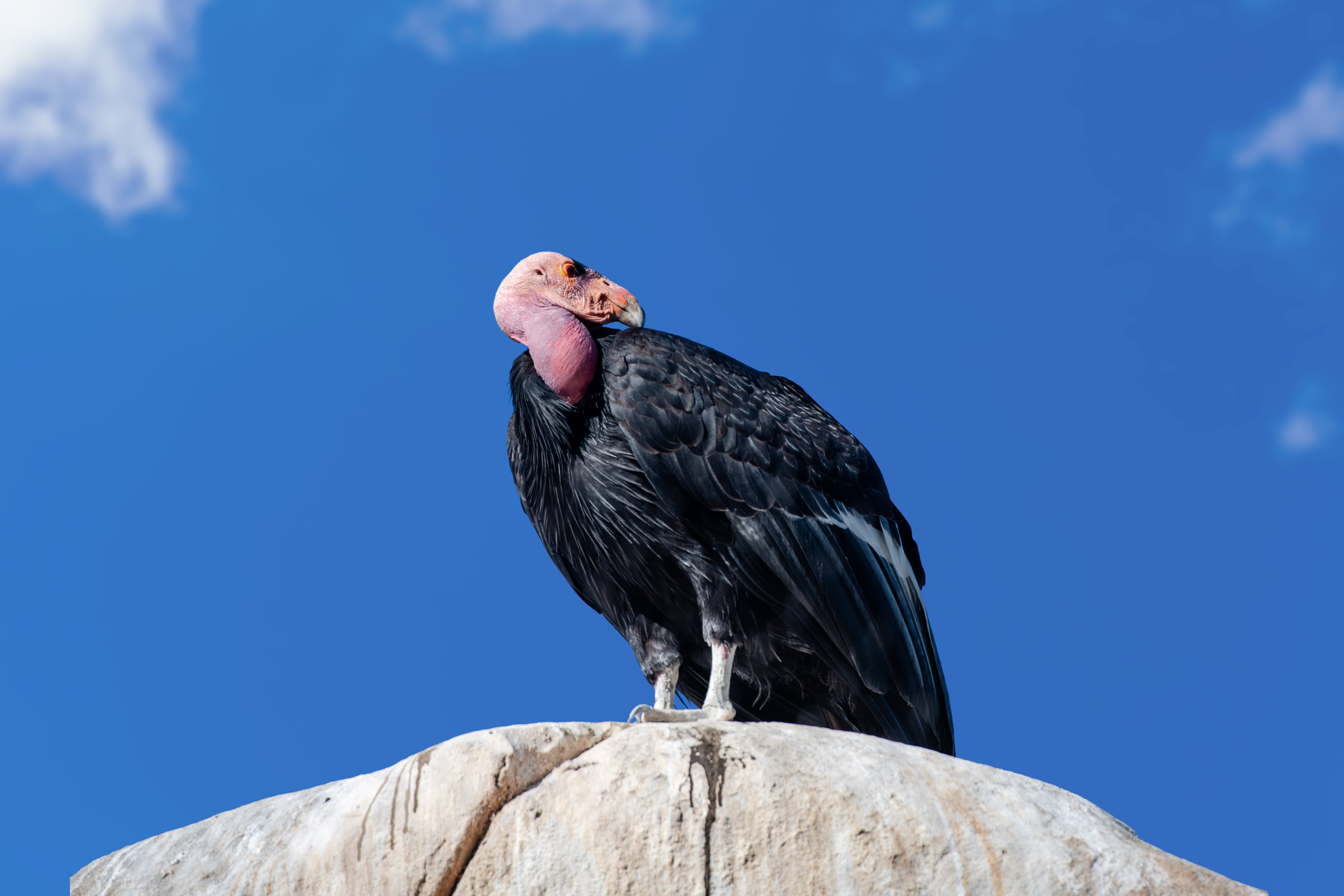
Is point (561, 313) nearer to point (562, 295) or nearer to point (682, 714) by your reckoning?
point (562, 295)

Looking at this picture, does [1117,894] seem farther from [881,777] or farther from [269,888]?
[269,888]

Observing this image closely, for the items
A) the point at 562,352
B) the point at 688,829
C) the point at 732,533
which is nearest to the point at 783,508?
the point at 732,533

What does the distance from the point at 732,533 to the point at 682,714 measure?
38.2 inches

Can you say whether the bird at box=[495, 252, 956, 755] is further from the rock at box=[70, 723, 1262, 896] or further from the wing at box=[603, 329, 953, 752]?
the rock at box=[70, 723, 1262, 896]

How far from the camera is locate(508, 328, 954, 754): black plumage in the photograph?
264 inches

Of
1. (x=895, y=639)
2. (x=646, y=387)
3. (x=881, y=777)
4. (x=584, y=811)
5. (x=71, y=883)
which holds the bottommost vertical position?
(x=71, y=883)

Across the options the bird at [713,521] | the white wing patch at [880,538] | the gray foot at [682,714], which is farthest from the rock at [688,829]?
the white wing patch at [880,538]

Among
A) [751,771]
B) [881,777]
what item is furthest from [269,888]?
[881,777]

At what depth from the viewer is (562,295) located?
7.42 m

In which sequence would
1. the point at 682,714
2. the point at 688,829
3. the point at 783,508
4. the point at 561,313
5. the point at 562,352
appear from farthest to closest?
1. the point at 561,313
2. the point at 562,352
3. the point at 783,508
4. the point at 682,714
5. the point at 688,829

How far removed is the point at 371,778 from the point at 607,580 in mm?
1842

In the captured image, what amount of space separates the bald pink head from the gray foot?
169cm

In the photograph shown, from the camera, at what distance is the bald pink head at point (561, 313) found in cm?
696

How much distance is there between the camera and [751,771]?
5.35 metres
